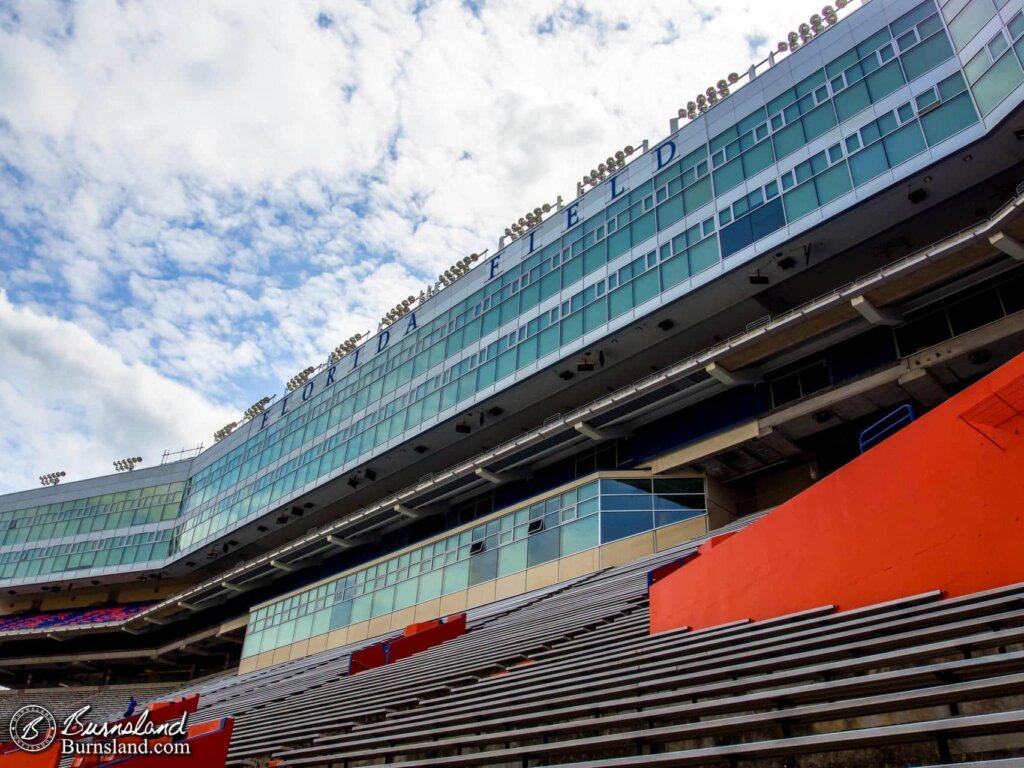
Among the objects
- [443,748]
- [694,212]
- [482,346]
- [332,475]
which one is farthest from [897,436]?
[332,475]

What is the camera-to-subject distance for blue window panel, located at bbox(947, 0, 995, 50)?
59.1 ft

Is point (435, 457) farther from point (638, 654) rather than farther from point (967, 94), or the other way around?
point (638, 654)

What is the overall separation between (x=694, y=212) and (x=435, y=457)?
51.2ft

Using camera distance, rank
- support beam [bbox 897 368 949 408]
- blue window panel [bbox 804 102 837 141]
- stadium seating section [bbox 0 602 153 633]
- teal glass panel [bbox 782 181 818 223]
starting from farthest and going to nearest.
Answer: stadium seating section [bbox 0 602 153 633]
blue window panel [bbox 804 102 837 141]
teal glass panel [bbox 782 181 818 223]
support beam [bbox 897 368 949 408]

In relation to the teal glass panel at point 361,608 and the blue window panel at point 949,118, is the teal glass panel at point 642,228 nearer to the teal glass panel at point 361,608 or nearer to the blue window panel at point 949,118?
the blue window panel at point 949,118

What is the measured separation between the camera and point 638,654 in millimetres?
8094

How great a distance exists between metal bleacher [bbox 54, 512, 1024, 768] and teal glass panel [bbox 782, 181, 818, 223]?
45.4 feet

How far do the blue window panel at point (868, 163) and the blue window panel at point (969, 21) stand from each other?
114 inches

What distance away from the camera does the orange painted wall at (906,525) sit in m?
5.45

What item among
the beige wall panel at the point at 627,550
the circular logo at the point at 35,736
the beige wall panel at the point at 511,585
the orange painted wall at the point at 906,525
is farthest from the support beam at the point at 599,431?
the orange painted wall at the point at 906,525

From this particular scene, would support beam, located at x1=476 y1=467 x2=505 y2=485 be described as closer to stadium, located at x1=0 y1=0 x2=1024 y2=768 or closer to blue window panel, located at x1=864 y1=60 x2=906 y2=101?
stadium, located at x1=0 y1=0 x2=1024 y2=768

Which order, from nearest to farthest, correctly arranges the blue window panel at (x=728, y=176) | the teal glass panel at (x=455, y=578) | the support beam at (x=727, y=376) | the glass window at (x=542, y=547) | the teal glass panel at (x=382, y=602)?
the support beam at (x=727, y=376) → the blue window panel at (x=728, y=176) → the glass window at (x=542, y=547) → the teal glass panel at (x=455, y=578) → the teal glass panel at (x=382, y=602)

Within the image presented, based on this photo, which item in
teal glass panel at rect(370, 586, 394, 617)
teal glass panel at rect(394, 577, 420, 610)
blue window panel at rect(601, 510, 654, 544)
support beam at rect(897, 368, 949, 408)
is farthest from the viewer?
teal glass panel at rect(370, 586, 394, 617)

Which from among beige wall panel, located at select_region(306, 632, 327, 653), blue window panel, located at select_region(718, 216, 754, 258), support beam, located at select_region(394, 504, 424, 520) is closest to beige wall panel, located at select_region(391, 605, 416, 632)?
beige wall panel, located at select_region(306, 632, 327, 653)
